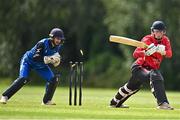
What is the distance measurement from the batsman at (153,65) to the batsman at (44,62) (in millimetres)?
1797

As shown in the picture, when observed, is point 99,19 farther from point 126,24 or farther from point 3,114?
point 3,114

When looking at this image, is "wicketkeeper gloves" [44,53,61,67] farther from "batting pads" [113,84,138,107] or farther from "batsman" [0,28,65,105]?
"batting pads" [113,84,138,107]

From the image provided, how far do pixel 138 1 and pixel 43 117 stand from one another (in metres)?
36.1

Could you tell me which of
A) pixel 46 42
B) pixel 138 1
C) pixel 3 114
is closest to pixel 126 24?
pixel 138 1

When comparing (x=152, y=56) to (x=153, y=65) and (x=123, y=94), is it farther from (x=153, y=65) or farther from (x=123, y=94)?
(x=123, y=94)

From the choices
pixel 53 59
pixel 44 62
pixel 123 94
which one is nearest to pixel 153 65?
pixel 123 94

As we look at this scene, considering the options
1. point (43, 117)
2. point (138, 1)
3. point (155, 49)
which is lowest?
point (43, 117)

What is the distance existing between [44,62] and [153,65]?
2.74 m

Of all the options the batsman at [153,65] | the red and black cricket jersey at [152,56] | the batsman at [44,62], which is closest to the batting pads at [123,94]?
the batsman at [153,65]

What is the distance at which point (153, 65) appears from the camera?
1914cm

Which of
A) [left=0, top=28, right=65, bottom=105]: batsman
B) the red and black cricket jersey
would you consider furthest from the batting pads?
[left=0, top=28, right=65, bottom=105]: batsman

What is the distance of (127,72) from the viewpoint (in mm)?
52656

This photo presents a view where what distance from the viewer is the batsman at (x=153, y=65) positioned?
18.7 metres

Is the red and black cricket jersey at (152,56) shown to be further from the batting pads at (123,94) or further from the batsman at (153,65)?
the batting pads at (123,94)
